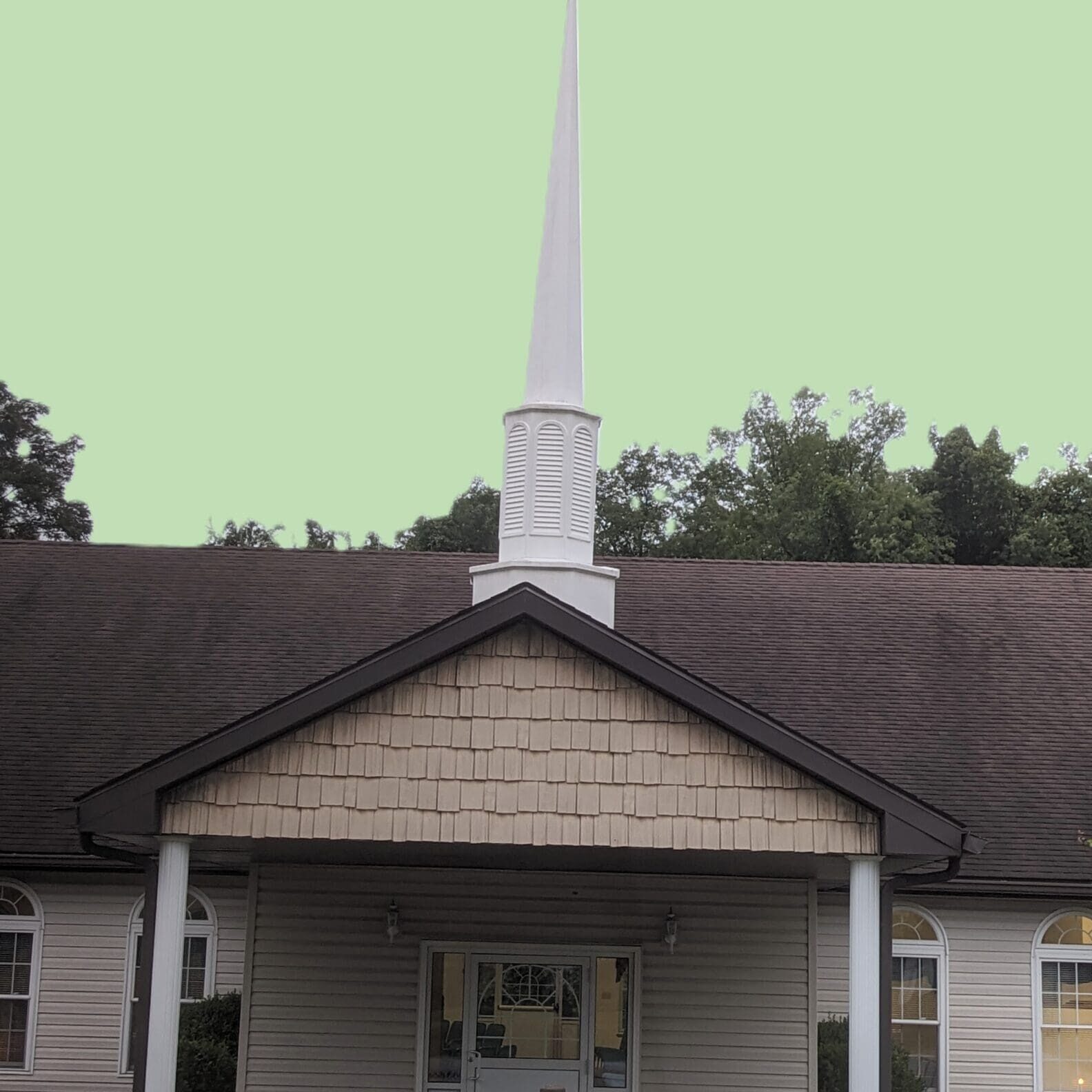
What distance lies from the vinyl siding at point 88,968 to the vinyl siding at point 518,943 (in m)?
1.36

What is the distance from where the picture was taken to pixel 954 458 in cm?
4147

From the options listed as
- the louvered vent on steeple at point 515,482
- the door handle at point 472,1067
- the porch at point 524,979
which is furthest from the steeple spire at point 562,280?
the door handle at point 472,1067

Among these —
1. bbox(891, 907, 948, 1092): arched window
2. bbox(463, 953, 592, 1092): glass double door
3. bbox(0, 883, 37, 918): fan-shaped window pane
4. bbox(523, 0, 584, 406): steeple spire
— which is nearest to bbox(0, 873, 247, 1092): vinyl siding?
bbox(0, 883, 37, 918): fan-shaped window pane

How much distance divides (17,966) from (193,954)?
1.67 metres

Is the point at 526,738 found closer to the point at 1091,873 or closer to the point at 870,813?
the point at 870,813

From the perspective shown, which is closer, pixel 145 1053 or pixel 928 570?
pixel 145 1053

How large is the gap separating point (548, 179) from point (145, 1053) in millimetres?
7946

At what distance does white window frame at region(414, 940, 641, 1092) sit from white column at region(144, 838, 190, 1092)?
14.6ft

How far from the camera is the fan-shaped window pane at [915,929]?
15562 millimetres

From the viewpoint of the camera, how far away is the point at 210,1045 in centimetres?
1407

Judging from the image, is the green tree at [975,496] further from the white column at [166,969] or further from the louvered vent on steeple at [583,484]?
the white column at [166,969]

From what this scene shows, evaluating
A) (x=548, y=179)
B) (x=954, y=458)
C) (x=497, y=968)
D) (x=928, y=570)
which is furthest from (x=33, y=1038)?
(x=954, y=458)

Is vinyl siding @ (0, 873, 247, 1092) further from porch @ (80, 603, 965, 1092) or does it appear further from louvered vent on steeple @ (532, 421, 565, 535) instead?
louvered vent on steeple @ (532, 421, 565, 535)

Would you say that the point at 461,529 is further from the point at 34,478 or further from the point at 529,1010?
the point at 529,1010
